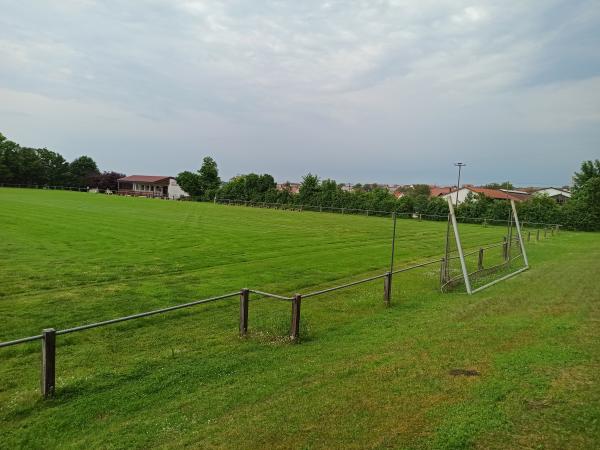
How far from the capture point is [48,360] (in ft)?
18.4

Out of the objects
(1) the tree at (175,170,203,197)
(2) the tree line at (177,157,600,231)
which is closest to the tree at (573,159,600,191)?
(2) the tree line at (177,157,600,231)

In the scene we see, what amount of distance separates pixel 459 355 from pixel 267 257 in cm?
1169

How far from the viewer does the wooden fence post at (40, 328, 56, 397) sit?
5.50 meters

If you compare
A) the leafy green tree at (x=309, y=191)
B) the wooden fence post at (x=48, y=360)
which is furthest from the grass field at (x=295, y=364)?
the leafy green tree at (x=309, y=191)

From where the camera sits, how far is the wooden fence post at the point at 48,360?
550cm

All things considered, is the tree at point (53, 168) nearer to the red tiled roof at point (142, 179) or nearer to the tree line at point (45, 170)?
the tree line at point (45, 170)

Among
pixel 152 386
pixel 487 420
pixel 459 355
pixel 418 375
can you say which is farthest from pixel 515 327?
pixel 152 386

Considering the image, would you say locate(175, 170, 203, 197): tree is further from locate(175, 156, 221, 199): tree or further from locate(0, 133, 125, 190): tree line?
locate(0, 133, 125, 190): tree line

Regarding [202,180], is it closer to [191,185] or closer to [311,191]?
[191,185]

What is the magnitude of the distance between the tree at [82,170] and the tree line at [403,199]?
27664 mm

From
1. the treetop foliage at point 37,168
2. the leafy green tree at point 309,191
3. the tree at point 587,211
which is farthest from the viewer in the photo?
the treetop foliage at point 37,168

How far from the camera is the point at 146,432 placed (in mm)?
4949

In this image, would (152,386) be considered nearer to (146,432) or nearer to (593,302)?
(146,432)

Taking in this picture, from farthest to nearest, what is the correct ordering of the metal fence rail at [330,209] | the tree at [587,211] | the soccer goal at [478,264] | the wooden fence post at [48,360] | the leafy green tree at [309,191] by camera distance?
the leafy green tree at [309,191], the metal fence rail at [330,209], the tree at [587,211], the soccer goal at [478,264], the wooden fence post at [48,360]
